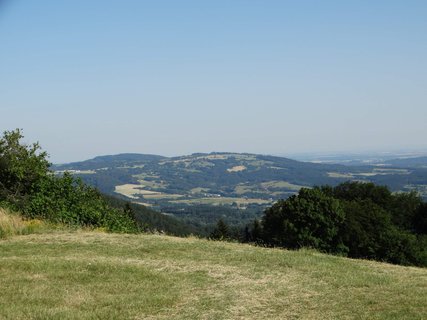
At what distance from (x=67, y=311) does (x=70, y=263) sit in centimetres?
379

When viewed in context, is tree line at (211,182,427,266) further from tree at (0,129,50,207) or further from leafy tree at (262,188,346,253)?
tree at (0,129,50,207)

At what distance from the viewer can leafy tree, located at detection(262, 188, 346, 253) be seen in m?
46.5

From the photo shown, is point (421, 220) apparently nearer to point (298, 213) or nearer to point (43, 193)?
point (298, 213)

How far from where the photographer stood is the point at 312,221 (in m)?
47.4

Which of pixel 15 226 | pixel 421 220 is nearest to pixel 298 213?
pixel 421 220

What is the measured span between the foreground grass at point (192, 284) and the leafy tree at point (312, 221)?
105 feet

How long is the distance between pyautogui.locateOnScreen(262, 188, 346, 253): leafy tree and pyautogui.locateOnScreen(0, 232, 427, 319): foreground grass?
32061 mm

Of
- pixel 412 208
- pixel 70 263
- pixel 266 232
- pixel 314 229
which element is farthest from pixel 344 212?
pixel 70 263

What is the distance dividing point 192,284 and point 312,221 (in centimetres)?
3834

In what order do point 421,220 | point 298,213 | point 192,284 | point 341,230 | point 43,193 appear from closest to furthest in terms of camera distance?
point 192,284
point 43,193
point 298,213
point 341,230
point 421,220

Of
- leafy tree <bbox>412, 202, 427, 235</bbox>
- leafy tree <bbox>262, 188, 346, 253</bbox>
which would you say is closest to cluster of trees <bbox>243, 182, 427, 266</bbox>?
leafy tree <bbox>262, 188, 346, 253</bbox>

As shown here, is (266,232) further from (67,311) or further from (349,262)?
(67,311)

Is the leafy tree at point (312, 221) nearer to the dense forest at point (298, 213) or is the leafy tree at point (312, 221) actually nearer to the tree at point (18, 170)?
the dense forest at point (298, 213)

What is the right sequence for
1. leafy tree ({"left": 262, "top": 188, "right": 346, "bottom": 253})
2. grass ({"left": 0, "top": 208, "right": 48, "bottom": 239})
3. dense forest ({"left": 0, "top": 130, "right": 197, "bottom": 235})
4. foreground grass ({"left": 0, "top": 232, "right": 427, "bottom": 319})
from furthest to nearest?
leafy tree ({"left": 262, "top": 188, "right": 346, "bottom": 253}) < dense forest ({"left": 0, "top": 130, "right": 197, "bottom": 235}) < grass ({"left": 0, "top": 208, "right": 48, "bottom": 239}) < foreground grass ({"left": 0, "top": 232, "right": 427, "bottom": 319})
